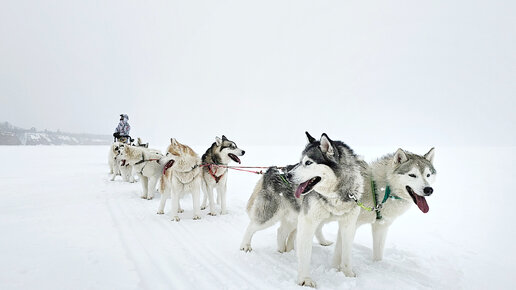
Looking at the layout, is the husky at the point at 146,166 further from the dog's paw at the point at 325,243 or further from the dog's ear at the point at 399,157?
the dog's ear at the point at 399,157

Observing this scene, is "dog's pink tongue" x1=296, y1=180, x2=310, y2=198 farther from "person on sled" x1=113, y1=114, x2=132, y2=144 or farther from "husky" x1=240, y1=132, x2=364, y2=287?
"person on sled" x1=113, y1=114, x2=132, y2=144

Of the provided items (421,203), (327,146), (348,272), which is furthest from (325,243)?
(327,146)

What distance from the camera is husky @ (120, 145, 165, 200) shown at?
23.6ft

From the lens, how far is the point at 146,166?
7.21 metres

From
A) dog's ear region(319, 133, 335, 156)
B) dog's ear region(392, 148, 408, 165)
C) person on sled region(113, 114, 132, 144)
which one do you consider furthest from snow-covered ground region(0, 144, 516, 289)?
person on sled region(113, 114, 132, 144)

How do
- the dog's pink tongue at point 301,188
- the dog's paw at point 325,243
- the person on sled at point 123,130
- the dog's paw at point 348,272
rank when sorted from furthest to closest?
1. the person on sled at point 123,130
2. the dog's paw at point 325,243
3. the dog's paw at point 348,272
4. the dog's pink tongue at point 301,188

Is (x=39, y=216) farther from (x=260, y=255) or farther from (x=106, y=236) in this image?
(x=260, y=255)

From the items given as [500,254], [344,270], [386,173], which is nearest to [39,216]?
[344,270]

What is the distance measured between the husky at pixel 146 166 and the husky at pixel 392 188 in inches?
219

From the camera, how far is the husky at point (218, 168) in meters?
5.88

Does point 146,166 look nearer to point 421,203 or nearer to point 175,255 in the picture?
point 175,255

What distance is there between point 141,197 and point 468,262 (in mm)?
7135

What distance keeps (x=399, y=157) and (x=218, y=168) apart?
380 centimetres

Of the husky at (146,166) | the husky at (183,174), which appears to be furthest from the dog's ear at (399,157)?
the husky at (146,166)
